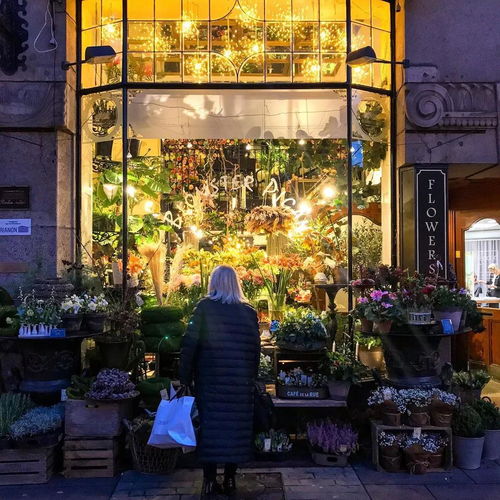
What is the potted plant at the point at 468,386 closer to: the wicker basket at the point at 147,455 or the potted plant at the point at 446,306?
the potted plant at the point at 446,306

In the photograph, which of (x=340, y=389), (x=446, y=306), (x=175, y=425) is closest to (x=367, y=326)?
(x=340, y=389)

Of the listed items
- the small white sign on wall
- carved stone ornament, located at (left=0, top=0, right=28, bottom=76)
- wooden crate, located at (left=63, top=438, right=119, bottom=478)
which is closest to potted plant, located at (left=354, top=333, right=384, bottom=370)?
wooden crate, located at (left=63, top=438, right=119, bottom=478)

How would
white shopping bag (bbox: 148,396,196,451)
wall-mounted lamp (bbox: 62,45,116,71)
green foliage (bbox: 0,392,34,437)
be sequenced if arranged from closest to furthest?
white shopping bag (bbox: 148,396,196,451), green foliage (bbox: 0,392,34,437), wall-mounted lamp (bbox: 62,45,116,71)

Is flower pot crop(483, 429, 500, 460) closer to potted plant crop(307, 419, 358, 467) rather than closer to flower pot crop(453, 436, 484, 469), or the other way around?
flower pot crop(453, 436, 484, 469)

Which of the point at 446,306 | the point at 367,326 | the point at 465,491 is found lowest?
the point at 465,491

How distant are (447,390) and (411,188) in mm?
2585

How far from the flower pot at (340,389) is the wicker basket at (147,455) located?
1.70 metres

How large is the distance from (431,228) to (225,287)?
3595 mm

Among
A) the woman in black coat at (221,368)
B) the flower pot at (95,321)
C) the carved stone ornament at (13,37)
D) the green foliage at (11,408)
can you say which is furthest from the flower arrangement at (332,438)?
the carved stone ornament at (13,37)

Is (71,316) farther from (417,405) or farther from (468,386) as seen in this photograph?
(468,386)

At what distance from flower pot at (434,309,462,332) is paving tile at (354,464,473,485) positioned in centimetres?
145

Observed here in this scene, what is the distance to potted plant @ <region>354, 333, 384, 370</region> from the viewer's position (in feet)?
23.9

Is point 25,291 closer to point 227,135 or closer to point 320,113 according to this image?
point 227,135

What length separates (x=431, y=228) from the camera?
7.44 m
